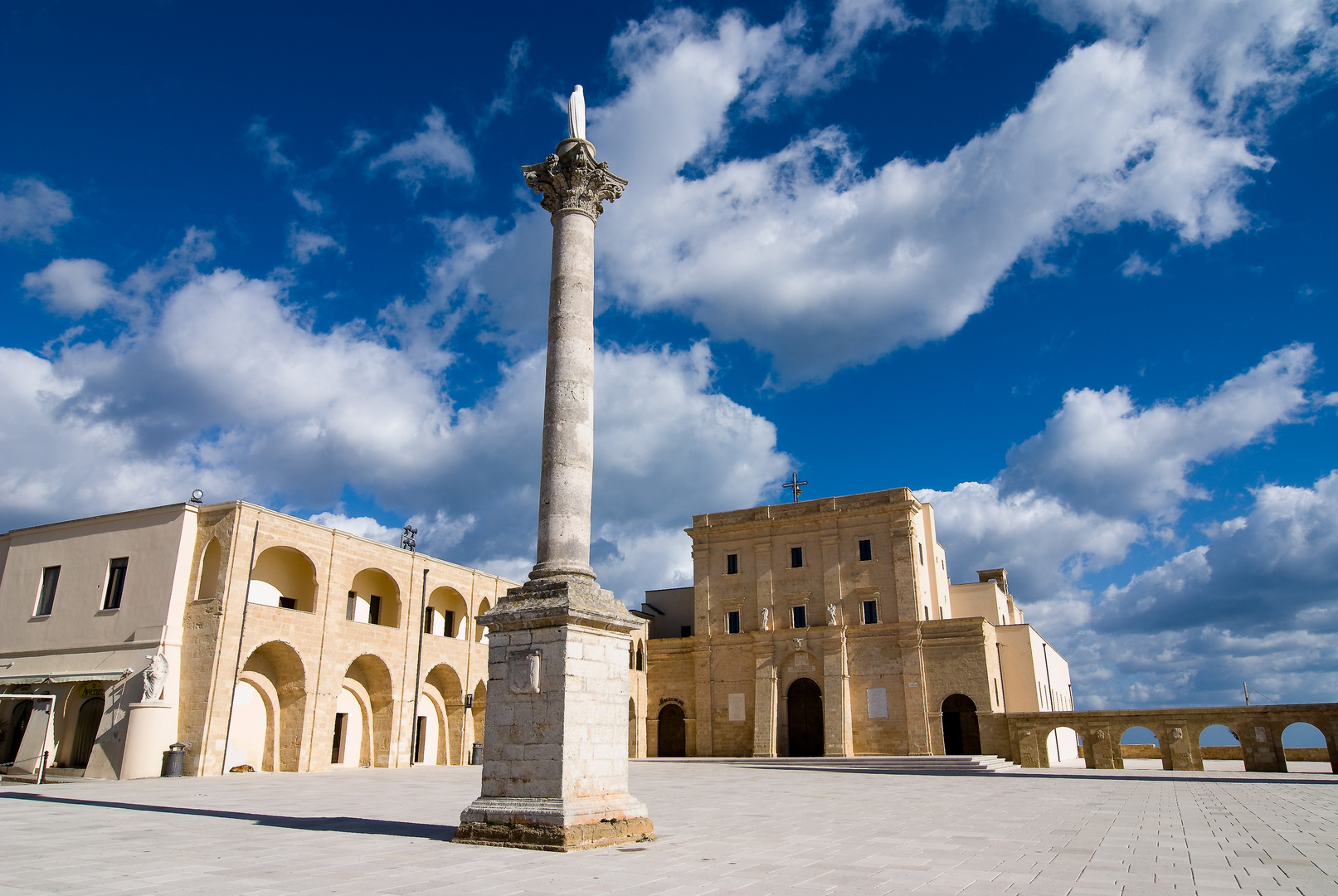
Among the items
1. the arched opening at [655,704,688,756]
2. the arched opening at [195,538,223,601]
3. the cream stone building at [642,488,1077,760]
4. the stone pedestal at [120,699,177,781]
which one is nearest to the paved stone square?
the stone pedestal at [120,699,177,781]

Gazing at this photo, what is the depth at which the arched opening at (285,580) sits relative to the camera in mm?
28078

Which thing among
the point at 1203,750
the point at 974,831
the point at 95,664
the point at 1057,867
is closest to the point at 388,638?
the point at 95,664

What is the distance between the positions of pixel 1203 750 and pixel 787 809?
136 feet

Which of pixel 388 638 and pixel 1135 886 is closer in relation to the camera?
A: pixel 1135 886

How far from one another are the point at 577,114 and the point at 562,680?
9.30m

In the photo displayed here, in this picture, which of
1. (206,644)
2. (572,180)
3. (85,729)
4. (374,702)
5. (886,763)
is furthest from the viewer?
(886,763)

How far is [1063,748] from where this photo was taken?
139 ft

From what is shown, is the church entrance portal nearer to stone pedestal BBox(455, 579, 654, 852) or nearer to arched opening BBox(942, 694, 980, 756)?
arched opening BBox(942, 694, 980, 756)

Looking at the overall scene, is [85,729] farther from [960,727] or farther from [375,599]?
[960,727]

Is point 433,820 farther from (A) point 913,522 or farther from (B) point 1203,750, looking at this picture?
(B) point 1203,750

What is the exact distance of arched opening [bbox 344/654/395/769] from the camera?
30.5 metres

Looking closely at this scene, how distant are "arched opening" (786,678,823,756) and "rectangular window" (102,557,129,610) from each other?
2761cm

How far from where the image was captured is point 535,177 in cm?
1388

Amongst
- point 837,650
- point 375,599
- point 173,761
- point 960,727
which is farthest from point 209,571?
point 960,727
